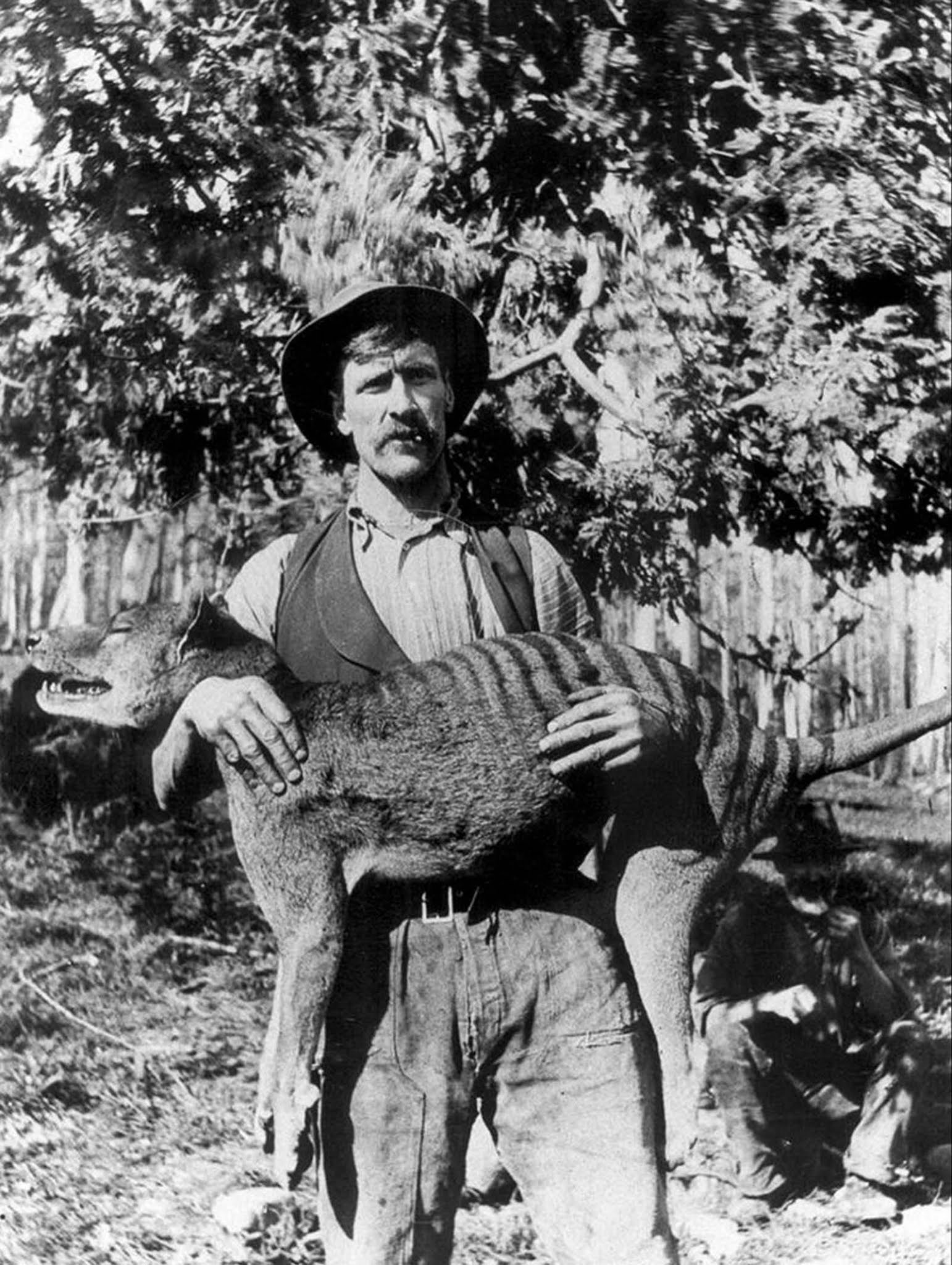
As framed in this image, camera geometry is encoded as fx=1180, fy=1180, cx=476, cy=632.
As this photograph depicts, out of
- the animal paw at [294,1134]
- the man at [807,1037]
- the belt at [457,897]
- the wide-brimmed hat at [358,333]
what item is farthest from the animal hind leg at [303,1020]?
the wide-brimmed hat at [358,333]

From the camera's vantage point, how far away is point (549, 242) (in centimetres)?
261

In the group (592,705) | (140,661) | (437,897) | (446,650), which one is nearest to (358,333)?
(446,650)

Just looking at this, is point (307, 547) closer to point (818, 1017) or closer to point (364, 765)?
point (364, 765)

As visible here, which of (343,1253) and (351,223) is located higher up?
(351,223)

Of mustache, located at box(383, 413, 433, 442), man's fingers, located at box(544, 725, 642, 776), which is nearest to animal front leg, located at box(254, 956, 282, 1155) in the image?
man's fingers, located at box(544, 725, 642, 776)

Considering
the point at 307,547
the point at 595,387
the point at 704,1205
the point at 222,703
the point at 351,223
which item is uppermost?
the point at 351,223

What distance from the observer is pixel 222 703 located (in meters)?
2.30

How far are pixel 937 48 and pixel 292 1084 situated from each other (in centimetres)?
278

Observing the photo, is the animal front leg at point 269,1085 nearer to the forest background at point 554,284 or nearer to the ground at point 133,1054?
the ground at point 133,1054

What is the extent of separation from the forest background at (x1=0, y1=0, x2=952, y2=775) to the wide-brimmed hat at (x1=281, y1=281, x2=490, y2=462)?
5cm

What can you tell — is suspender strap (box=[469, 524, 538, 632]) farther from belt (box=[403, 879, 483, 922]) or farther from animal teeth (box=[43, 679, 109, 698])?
animal teeth (box=[43, 679, 109, 698])

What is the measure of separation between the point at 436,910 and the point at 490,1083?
376 millimetres

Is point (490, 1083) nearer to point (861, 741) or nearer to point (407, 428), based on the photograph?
point (861, 741)

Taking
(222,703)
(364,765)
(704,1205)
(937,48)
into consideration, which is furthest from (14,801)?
(937,48)
